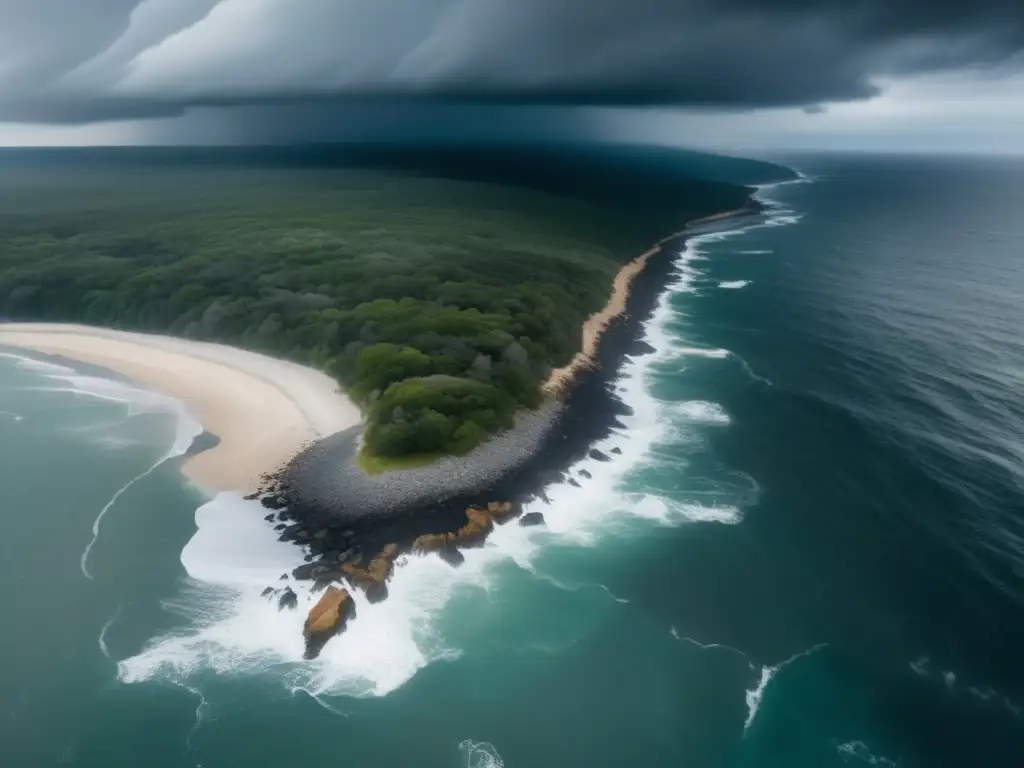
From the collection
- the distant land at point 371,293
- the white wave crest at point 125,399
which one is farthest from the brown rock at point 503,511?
the white wave crest at point 125,399

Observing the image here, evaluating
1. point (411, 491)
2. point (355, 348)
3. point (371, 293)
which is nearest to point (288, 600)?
point (411, 491)

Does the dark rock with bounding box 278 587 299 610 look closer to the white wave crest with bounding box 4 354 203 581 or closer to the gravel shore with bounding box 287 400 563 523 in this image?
the gravel shore with bounding box 287 400 563 523

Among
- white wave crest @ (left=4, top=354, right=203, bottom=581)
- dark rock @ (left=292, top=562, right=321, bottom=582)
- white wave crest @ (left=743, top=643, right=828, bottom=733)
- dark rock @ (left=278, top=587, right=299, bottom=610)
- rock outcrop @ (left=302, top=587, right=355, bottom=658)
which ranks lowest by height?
white wave crest @ (left=4, top=354, right=203, bottom=581)

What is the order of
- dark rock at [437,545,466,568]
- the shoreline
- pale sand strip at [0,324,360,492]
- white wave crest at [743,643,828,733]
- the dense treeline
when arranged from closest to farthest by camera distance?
white wave crest at [743,643,828,733] → dark rock at [437,545,466,568] → the shoreline → pale sand strip at [0,324,360,492] → the dense treeline

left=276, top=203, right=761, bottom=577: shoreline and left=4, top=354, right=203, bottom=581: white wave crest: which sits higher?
left=276, top=203, right=761, bottom=577: shoreline

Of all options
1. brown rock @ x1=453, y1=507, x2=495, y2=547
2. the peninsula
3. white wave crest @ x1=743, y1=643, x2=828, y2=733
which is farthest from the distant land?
white wave crest @ x1=743, y1=643, x2=828, y2=733

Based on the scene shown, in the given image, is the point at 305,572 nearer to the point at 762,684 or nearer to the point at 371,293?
the point at 762,684

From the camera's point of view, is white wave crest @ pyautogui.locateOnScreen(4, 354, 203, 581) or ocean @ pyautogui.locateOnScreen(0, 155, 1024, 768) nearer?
ocean @ pyautogui.locateOnScreen(0, 155, 1024, 768)
